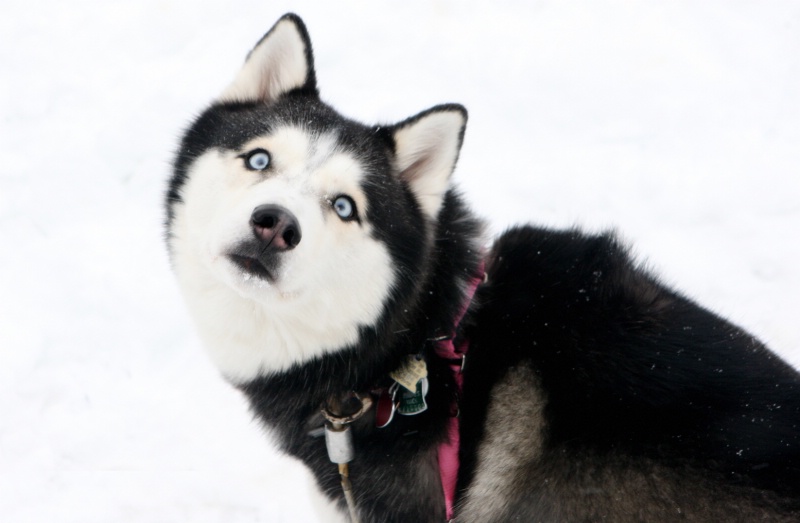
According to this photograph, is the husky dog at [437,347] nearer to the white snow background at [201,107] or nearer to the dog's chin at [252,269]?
the dog's chin at [252,269]

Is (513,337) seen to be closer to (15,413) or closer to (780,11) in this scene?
(15,413)

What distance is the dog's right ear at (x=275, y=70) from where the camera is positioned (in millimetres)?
2762

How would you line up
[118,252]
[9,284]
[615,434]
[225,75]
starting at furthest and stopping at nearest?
1. [225,75]
2. [118,252]
3. [9,284]
4. [615,434]

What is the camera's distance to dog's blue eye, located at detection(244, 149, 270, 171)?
2.53 metres

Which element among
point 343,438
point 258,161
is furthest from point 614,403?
point 258,161

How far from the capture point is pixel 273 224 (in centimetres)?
219

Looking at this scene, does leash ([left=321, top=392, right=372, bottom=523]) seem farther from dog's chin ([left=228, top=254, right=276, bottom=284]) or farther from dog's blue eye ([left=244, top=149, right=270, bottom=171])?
dog's blue eye ([left=244, top=149, right=270, bottom=171])

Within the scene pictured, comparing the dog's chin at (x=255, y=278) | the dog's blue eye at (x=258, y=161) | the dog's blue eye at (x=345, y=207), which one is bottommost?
the dog's chin at (x=255, y=278)

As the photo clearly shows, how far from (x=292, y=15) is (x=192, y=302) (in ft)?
4.25

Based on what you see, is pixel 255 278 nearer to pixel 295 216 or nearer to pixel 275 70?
pixel 295 216

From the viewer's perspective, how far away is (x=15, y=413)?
12.6ft

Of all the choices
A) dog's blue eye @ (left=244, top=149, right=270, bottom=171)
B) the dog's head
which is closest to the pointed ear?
the dog's head

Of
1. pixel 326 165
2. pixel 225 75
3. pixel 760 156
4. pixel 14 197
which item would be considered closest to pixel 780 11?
pixel 760 156

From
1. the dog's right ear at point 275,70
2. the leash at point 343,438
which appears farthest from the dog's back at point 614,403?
the dog's right ear at point 275,70
